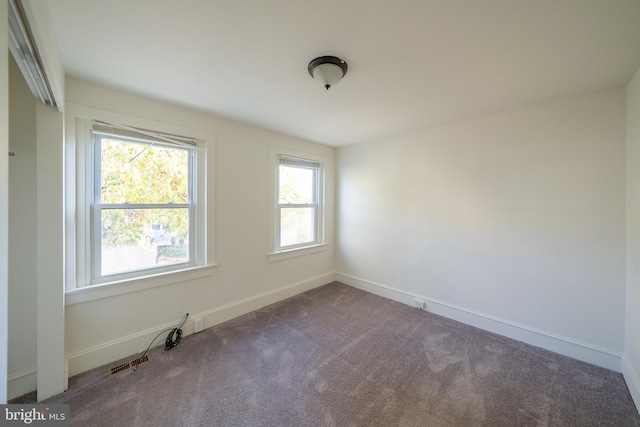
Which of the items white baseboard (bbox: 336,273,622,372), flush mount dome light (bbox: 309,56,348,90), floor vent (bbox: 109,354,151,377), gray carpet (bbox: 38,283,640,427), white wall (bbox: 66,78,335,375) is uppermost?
flush mount dome light (bbox: 309,56,348,90)

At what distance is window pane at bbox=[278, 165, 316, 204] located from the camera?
3371 mm

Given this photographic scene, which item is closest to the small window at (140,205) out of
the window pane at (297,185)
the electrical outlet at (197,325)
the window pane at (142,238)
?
the window pane at (142,238)

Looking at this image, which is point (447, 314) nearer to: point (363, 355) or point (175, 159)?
point (363, 355)

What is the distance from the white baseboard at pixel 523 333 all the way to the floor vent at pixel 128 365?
9.33 ft

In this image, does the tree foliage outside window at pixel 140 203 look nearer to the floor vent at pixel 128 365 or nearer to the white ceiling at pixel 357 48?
the white ceiling at pixel 357 48

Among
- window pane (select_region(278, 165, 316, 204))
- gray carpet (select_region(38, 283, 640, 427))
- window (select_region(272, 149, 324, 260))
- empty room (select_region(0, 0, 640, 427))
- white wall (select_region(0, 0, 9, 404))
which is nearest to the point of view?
white wall (select_region(0, 0, 9, 404))

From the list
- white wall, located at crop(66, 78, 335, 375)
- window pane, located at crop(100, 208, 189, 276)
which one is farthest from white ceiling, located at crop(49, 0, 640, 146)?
window pane, located at crop(100, 208, 189, 276)

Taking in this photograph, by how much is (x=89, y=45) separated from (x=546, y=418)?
3.79 meters


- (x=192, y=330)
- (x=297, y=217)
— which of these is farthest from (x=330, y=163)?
(x=192, y=330)

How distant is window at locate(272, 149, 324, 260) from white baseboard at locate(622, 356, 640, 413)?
321 centimetres

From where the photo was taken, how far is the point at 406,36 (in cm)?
135

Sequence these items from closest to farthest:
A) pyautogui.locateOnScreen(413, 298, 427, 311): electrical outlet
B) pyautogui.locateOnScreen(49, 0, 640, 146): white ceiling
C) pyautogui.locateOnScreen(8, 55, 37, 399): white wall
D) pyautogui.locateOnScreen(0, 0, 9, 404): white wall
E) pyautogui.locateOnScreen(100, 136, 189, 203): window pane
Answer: pyautogui.locateOnScreen(0, 0, 9, 404): white wall, pyautogui.locateOnScreen(49, 0, 640, 146): white ceiling, pyautogui.locateOnScreen(8, 55, 37, 399): white wall, pyautogui.locateOnScreen(100, 136, 189, 203): window pane, pyautogui.locateOnScreen(413, 298, 427, 311): electrical outlet

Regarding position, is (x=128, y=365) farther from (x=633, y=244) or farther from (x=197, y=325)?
(x=633, y=244)

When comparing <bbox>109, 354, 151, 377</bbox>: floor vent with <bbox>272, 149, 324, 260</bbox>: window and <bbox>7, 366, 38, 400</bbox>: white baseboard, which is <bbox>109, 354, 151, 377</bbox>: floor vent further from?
<bbox>272, 149, 324, 260</bbox>: window
